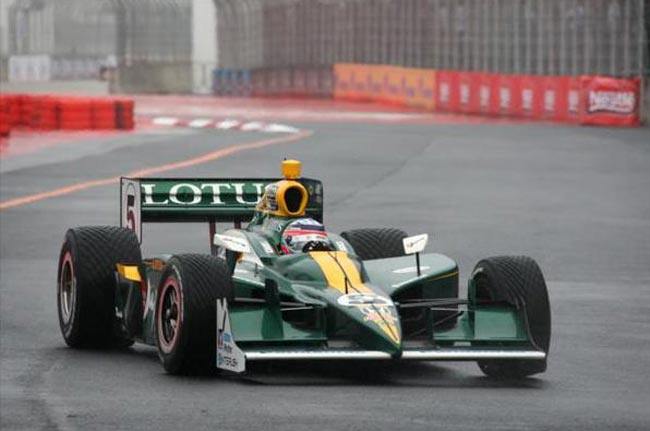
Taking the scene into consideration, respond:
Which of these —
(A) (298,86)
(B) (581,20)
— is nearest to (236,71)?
(A) (298,86)

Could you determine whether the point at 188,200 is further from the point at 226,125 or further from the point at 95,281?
the point at 226,125

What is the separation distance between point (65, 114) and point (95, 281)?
124 feet

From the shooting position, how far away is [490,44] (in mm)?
65312

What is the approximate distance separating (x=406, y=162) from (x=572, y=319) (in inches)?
911

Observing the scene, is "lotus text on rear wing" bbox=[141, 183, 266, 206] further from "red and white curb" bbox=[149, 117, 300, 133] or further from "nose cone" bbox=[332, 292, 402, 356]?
"red and white curb" bbox=[149, 117, 300, 133]

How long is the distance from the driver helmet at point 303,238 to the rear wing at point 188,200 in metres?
1.92

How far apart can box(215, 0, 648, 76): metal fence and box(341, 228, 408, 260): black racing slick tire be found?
139 feet

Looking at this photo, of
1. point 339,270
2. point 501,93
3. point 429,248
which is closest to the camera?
point 339,270

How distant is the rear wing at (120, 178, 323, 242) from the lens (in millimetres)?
15391

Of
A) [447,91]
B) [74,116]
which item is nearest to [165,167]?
[74,116]

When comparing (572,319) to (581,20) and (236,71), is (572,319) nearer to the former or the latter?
(581,20)

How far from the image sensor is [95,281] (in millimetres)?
13969

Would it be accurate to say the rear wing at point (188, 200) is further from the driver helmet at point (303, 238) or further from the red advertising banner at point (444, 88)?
the red advertising banner at point (444, 88)

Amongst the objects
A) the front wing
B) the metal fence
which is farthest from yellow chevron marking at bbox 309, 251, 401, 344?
the metal fence
